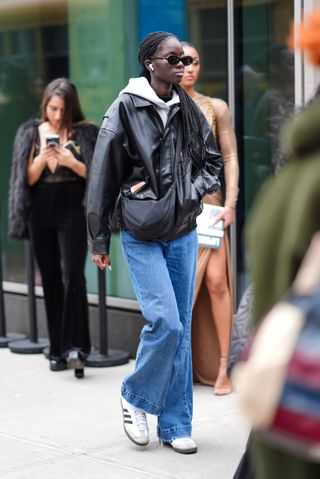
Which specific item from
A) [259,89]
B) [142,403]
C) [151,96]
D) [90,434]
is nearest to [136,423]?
[142,403]

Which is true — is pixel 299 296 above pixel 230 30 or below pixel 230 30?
below

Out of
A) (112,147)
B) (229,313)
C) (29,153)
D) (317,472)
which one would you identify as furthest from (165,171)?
(317,472)

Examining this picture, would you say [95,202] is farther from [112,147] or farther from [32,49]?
[32,49]

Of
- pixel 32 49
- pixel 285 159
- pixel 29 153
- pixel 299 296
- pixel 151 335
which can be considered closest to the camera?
pixel 299 296

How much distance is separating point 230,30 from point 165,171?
245cm

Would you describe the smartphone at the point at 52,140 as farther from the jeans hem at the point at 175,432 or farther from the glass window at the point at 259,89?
the jeans hem at the point at 175,432

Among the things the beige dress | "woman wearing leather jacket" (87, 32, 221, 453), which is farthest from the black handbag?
the beige dress

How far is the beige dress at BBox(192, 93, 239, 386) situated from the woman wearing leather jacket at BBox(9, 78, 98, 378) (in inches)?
32.6

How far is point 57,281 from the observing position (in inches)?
307

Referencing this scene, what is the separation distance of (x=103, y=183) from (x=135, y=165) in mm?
183

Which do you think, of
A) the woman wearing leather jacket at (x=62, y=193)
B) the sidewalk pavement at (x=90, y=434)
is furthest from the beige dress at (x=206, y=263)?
the woman wearing leather jacket at (x=62, y=193)

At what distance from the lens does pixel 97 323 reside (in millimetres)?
8422

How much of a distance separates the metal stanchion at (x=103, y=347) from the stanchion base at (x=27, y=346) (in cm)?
60

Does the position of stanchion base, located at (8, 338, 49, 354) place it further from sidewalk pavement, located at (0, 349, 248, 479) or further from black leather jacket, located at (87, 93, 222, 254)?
black leather jacket, located at (87, 93, 222, 254)
